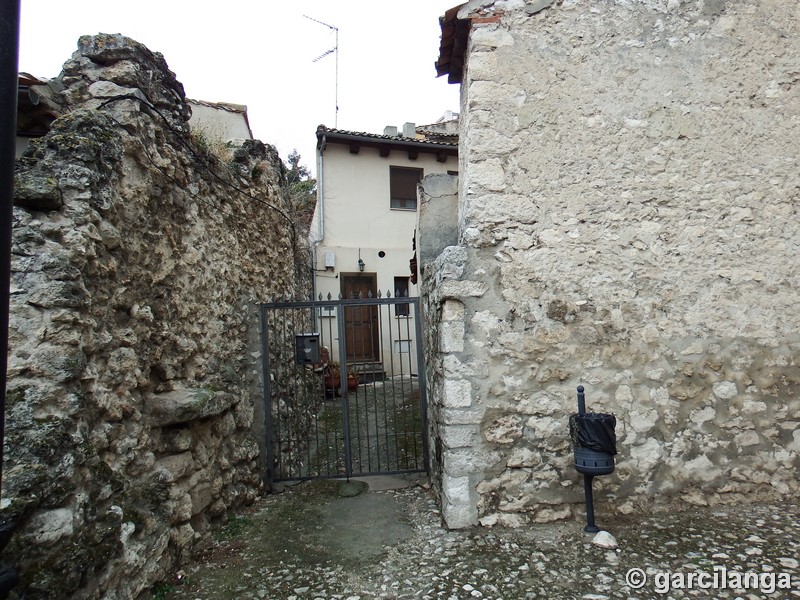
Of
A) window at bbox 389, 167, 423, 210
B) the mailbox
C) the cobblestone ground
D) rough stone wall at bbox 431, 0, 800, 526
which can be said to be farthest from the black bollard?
window at bbox 389, 167, 423, 210

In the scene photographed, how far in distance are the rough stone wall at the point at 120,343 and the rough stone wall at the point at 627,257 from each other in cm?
175

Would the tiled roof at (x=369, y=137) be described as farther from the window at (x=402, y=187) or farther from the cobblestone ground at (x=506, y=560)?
the cobblestone ground at (x=506, y=560)

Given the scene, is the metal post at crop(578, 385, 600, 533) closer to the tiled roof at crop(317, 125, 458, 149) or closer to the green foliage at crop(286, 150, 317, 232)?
the green foliage at crop(286, 150, 317, 232)

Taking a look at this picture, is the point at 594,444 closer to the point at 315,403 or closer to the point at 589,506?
the point at 589,506

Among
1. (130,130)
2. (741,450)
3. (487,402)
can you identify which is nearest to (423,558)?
(487,402)

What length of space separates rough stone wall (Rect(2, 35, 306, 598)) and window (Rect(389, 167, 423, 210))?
7.96 metres

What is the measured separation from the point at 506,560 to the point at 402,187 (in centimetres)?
1019

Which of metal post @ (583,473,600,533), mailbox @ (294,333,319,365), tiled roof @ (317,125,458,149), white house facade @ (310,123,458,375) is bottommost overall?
metal post @ (583,473,600,533)

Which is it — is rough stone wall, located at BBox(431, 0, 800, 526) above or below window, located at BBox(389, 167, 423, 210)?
below

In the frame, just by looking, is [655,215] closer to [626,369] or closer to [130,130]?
[626,369]

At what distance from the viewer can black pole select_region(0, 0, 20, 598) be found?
884 millimetres

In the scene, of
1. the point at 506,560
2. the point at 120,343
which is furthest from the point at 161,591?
the point at 506,560

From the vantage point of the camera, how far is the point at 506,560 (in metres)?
3.09

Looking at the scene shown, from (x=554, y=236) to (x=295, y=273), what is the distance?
16.0 ft
